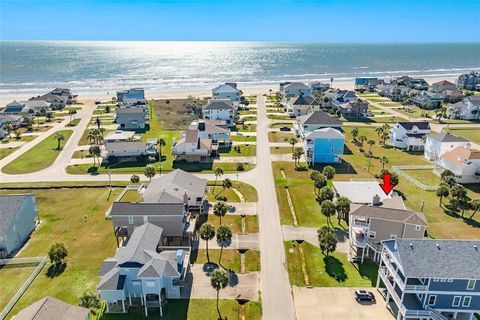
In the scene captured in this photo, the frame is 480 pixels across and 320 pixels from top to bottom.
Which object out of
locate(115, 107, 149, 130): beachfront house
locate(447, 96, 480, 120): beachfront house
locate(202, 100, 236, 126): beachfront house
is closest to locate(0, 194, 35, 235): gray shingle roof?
locate(115, 107, 149, 130): beachfront house

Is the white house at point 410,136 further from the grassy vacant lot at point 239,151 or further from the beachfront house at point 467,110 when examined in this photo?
the beachfront house at point 467,110

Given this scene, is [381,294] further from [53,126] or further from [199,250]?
[53,126]

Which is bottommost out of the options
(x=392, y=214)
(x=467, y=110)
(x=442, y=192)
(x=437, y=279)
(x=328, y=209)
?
(x=442, y=192)

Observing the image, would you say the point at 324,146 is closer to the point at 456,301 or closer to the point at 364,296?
the point at 364,296

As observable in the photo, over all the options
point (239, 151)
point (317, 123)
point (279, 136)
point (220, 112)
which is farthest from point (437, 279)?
point (220, 112)

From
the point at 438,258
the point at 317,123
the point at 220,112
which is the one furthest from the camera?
the point at 220,112

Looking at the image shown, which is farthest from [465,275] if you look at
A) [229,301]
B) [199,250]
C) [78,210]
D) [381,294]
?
[78,210]

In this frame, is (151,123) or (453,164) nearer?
(453,164)
